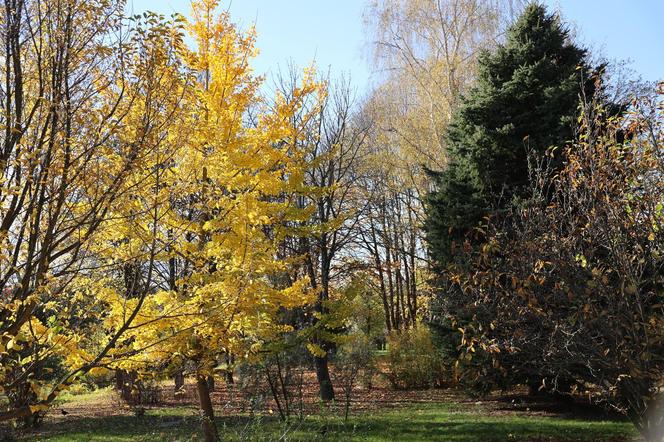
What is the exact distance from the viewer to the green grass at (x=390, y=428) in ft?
28.0

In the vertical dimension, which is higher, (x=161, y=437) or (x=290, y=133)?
(x=290, y=133)

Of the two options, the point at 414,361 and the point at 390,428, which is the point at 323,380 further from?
the point at 390,428

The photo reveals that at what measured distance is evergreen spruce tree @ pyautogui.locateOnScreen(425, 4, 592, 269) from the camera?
1097 centimetres

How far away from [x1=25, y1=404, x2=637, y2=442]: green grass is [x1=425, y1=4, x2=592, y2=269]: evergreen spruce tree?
10.8 ft

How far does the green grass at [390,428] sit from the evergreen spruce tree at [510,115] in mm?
3306

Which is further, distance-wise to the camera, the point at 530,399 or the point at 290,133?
the point at 530,399

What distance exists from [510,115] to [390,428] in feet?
22.8

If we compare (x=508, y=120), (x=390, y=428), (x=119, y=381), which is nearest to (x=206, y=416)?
(x=390, y=428)

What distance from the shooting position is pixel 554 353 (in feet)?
15.8

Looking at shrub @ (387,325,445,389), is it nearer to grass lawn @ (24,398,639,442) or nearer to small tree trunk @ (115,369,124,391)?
grass lawn @ (24,398,639,442)

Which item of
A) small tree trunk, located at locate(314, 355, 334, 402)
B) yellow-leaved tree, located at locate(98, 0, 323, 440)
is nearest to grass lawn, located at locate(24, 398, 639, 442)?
yellow-leaved tree, located at locate(98, 0, 323, 440)

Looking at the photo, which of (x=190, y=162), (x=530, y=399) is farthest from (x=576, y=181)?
(x=530, y=399)

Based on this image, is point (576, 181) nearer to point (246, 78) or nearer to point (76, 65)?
point (76, 65)

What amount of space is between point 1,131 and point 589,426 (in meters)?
9.86
